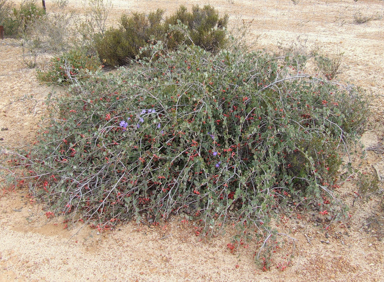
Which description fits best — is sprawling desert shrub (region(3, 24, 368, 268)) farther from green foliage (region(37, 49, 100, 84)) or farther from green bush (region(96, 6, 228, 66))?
green bush (region(96, 6, 228, 66))

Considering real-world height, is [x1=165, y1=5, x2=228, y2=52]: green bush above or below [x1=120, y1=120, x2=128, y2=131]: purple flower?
above

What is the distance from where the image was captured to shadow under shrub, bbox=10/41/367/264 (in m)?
2.85

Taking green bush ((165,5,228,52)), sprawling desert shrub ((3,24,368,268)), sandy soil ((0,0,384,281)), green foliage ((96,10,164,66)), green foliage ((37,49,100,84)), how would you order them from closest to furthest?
1. sandy soil ((0,0,384,281))
2. sprawling desert shrub ((3,24,368,268))
3. green foliage ((37,49,100,84))
4. green foliage ((96,10,164,66))
5. green bush ((165,5,228,52))

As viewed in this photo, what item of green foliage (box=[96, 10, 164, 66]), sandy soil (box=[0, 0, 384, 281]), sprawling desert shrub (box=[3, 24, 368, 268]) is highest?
green foliage (box=[96, 10, 164, 66])

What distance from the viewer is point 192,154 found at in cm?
287

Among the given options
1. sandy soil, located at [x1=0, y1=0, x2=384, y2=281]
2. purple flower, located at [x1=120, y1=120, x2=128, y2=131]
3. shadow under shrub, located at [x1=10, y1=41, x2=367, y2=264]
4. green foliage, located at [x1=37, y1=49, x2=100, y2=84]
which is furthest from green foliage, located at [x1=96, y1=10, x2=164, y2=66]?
sandy soil, located at [x1=0, y1=0, x2=384, y2=281]

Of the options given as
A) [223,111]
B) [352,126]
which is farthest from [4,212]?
[352,126]

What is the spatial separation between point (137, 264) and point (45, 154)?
4.83 ft

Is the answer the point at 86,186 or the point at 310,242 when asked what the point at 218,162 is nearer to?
the point at 310,242

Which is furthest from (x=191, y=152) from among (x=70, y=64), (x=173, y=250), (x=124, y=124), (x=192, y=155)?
(x=70, y=64)

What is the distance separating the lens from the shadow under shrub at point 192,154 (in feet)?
9.35

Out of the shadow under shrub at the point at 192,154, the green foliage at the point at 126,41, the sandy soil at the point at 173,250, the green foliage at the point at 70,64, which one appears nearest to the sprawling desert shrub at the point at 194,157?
the shadow under shrub at the point at 192,154

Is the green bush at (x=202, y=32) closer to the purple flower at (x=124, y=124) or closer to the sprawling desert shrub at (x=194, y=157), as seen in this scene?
the sprawling desert shrub at (x=194, y=157)

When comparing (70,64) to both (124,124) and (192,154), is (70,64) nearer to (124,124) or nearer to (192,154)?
(124,124)
